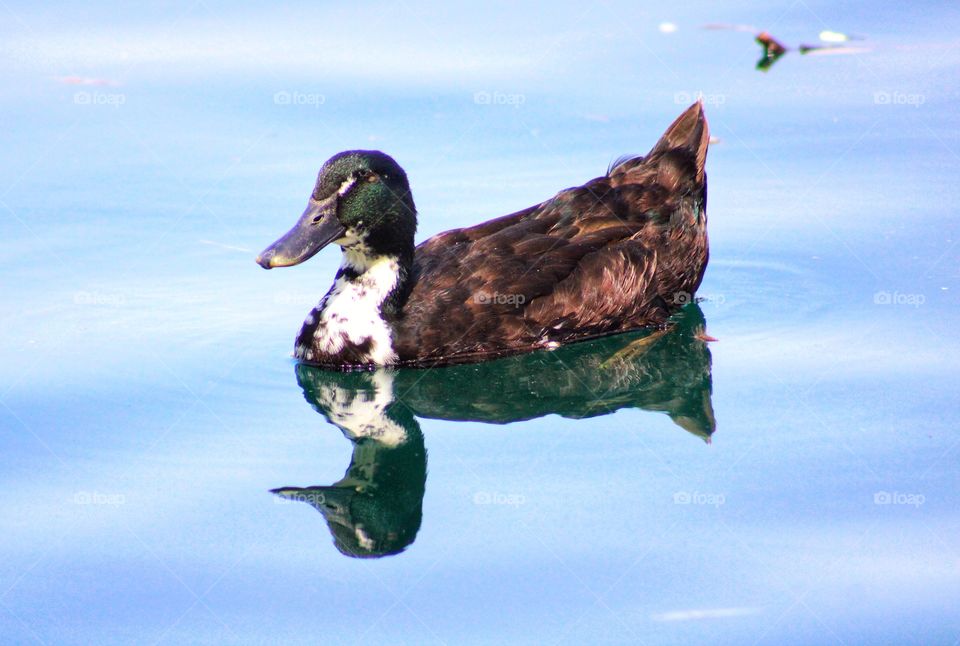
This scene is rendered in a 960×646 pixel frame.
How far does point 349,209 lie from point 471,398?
4.13 feet

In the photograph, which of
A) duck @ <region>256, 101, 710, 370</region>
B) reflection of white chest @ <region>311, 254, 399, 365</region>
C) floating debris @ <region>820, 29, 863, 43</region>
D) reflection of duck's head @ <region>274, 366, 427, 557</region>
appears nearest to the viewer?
reflection of duck's head @ <region>274, 366, 427, 557</region>

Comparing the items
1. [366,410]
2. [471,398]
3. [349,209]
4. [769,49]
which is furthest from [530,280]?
[769,49]

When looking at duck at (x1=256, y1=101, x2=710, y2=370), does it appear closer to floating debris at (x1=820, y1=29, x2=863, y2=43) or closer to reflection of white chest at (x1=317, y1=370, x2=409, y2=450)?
reflection of white chest at (x1=317, y1=370, x2=409, y2=450)

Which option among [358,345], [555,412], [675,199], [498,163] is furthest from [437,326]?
[498,163]

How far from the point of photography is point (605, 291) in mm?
8961

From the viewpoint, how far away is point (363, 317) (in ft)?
28.1

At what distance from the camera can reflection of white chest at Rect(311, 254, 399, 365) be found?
857 cm

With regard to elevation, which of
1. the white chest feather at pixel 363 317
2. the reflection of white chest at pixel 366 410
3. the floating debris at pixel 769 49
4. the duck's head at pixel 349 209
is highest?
the duck's head at pixel 349 209

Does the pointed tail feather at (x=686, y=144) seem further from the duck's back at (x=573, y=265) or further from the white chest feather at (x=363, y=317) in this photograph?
the white chest feather at (x=363, y=317)

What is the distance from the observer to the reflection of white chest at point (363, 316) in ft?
28.1

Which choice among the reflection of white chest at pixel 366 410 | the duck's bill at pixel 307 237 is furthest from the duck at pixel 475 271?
the reflection of white chest at pixel 366 410

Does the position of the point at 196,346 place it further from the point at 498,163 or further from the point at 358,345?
the point at 498,163

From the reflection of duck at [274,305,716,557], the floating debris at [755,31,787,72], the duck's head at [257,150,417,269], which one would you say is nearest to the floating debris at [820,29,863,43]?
the floating debris at [755,31,787,72]

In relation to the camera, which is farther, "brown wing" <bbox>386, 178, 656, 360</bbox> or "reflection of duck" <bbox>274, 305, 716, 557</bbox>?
"brown wing" <bbox>386, 178, 656, 360</bbox>
